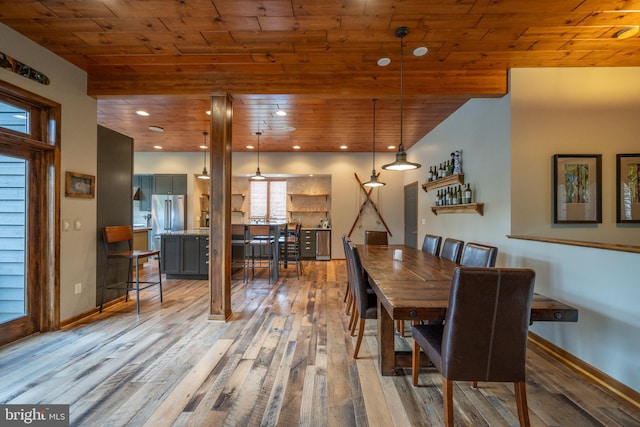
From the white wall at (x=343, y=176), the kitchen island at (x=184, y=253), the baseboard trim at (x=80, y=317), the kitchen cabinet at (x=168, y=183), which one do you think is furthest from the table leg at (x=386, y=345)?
the kitchen cabinet at (x=168, y=183)

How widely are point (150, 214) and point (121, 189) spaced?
10.6 ft

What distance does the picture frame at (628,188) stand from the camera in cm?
288

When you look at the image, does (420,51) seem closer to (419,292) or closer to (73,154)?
(419,292)

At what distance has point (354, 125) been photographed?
4891 millimetres

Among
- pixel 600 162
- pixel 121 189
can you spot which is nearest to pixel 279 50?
pixel 121 189

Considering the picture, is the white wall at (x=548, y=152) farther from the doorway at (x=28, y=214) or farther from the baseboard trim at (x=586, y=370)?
the doorway at (x=28, y=214)

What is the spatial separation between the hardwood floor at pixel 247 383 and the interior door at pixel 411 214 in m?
3.59

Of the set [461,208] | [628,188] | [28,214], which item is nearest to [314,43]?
[461,208]

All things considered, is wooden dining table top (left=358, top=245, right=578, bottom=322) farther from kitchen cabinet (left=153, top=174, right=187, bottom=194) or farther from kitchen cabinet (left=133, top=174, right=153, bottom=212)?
kitchen cabinet (left=133, top=174, right=153, bottom=212)

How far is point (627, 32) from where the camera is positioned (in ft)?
7.86

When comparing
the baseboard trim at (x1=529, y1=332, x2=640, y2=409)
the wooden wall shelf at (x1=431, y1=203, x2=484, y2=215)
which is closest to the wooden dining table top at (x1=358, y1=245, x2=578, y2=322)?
the baseboard trim at (x1=529, y1=332, x2=640, y2=409)

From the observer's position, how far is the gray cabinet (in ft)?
16.3

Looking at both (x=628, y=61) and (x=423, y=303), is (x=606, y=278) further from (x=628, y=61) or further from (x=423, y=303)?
(x=628, y=61)

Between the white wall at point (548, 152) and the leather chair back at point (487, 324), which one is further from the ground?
the white wall at point (548, 152)
